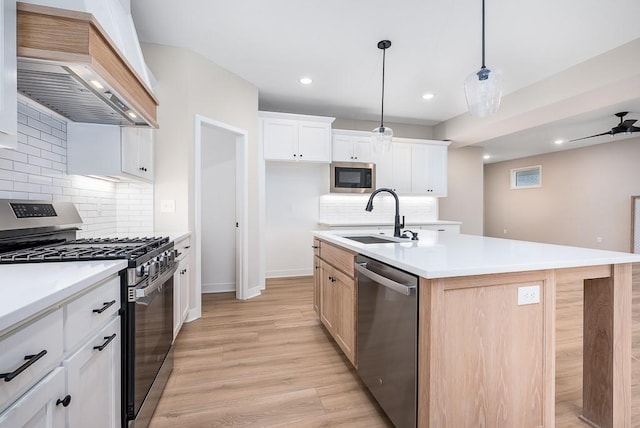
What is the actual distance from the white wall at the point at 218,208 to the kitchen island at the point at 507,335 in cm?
302

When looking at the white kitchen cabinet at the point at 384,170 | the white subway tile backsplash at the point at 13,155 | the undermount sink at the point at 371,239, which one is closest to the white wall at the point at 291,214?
the white kitchen cabinet at the point at 384,170

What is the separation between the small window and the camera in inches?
308

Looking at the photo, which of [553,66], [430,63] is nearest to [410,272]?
[430,63]

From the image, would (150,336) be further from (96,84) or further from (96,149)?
(96,149)

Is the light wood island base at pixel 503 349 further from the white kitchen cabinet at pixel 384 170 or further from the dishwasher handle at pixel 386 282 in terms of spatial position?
the white kitchen cabinet at pixel 384 170

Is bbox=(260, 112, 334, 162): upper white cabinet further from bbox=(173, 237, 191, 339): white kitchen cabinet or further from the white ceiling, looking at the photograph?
bbox=(173, 237, 191, 339): white kitchen cabinet

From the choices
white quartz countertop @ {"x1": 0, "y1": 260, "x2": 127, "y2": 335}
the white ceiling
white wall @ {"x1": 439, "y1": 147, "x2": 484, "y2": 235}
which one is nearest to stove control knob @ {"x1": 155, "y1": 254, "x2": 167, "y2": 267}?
white quartz countertop @ {"x1": 0, "y1": 260, "x2": 127, "y2": 335}

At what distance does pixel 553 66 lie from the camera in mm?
3262

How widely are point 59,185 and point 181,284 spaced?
1.15 metres

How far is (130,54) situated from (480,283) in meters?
2.45

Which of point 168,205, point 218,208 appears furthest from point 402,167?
point 168,205

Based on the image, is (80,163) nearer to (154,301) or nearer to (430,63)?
(154,301)

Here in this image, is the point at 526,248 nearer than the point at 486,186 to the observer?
Yes

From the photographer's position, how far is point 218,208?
400 centimetres
